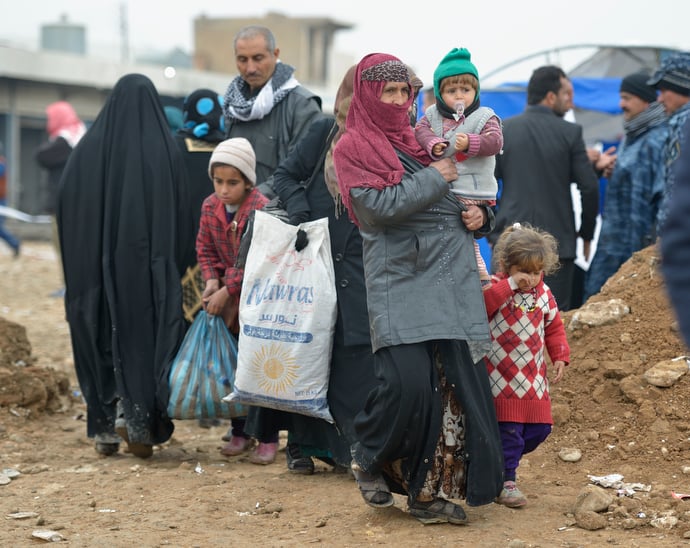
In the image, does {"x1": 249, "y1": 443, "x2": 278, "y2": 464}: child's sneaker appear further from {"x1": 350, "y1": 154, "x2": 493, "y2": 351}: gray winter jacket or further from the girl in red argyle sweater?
{"x1": 350, "y1": 154, "x2": 493, "y2": 351}: gray winter jacket

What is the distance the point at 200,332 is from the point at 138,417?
0.55m

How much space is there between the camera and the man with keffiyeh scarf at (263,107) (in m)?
5.90

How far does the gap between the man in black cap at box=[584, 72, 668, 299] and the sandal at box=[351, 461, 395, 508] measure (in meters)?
3.49

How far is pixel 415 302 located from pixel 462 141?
588 mm

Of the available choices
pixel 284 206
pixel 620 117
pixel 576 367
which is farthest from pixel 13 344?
pixel 620 117

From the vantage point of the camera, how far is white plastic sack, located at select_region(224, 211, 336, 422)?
16.2 feet

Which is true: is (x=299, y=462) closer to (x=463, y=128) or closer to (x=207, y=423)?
(x=207, y=423)

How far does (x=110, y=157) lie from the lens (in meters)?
6.00

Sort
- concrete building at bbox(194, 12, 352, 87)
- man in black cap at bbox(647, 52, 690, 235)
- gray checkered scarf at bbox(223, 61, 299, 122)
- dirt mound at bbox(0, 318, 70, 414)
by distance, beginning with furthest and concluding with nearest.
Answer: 1. concrete building at bbox(194, 12, 352, 87)
2. dirt mound at bbox(0, 318, 70, 414)
3. man in black cap at bbox(647, 52, 690, 235)
4. gray checkered scarf at bbox(223, 61, 299, 122)

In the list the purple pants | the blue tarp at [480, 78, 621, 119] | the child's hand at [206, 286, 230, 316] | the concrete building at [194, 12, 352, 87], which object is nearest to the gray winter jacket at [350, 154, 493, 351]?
the purple pants

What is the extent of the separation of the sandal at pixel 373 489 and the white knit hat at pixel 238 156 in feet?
5.88

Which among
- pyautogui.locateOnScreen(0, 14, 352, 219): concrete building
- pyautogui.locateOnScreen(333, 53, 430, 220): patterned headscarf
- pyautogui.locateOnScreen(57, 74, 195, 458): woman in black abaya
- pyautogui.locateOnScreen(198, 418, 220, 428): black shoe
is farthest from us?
pyautogui.locateOnScreen(0, 14, 352, 219): concrete building

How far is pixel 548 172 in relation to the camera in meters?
7.00

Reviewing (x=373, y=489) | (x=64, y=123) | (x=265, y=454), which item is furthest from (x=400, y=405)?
(x=64, y=123)
